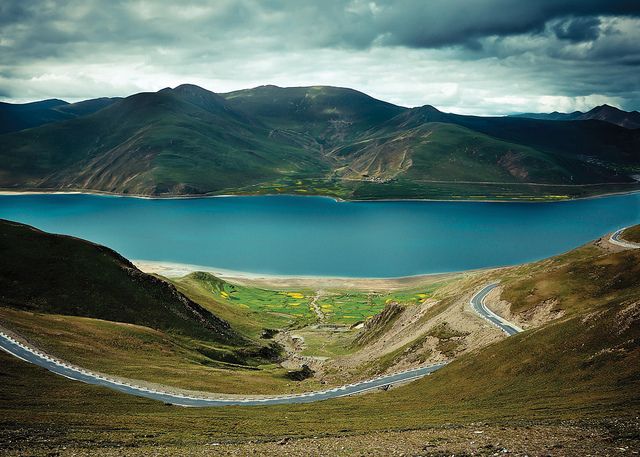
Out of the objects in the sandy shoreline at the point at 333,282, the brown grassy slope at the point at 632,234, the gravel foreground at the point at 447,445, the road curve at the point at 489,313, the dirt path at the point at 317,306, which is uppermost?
the brown grassy slope at the point at 632,234

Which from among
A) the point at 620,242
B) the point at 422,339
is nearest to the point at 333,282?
the point at 620,242

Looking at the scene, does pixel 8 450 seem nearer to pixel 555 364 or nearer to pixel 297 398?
pixel 297 398

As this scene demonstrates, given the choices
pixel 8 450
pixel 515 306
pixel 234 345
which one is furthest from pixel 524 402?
pixel 234 345

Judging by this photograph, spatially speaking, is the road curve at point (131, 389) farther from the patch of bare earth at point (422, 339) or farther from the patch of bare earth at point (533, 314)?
the patch of bare earth at point (533, 314)

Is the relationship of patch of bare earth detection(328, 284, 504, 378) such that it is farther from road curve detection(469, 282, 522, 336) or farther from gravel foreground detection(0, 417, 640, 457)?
gravel foreground detection(0, 417, 640, 457)

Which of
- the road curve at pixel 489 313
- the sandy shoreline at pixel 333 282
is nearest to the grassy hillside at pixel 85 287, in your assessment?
the road curve at pixel 489 313

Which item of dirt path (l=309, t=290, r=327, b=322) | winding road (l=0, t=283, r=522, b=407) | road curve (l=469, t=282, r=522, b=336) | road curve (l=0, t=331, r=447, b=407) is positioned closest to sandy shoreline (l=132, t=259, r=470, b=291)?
dirt path (l=309, t=290, r=327, b=322)
